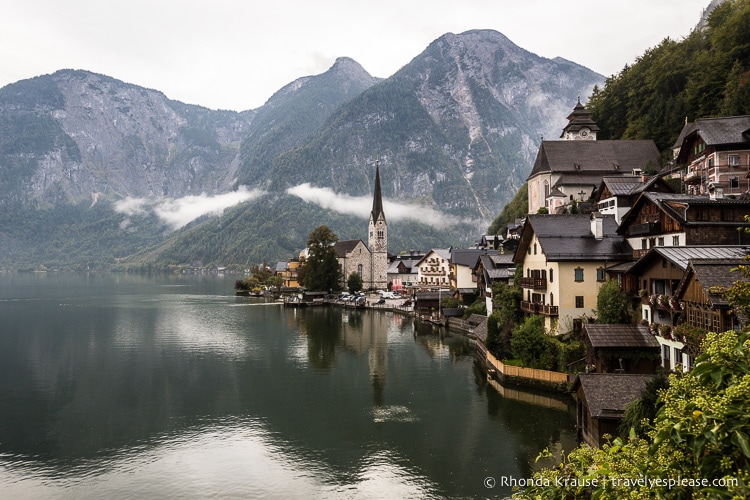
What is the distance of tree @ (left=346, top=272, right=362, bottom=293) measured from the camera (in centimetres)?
12338

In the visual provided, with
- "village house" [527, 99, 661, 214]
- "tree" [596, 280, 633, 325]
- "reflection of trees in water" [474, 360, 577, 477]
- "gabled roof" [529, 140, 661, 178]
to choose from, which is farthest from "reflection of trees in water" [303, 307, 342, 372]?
"gabled roof" [529, 140, 661, 178]

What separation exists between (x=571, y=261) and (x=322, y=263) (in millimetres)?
83872

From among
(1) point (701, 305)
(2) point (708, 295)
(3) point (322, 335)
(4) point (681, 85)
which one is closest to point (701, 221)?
(1) point (701, 305)

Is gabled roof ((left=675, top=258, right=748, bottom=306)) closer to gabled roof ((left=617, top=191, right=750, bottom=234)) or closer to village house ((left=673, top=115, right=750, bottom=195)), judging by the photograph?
gabled roof ((left=617, top=191, right=750, bottom=234))

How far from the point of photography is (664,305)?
27.7 m

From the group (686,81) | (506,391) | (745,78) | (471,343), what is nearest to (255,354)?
(471,343)

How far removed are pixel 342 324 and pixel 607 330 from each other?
5343 centimetres

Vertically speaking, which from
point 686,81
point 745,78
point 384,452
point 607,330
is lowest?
point 384,452

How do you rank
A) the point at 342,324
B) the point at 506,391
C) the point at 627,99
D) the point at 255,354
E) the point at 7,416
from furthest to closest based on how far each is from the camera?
the point at 627,99, the point at 342,324, the point at 255,354, the point at 506,391, the point at 7,416

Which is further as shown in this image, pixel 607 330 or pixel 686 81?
pixel 686 81

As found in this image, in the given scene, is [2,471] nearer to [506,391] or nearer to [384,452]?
[384,452]

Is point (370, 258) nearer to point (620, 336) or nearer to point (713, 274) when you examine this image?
point (620, 336)

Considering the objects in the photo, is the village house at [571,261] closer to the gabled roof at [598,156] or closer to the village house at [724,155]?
the village house at [724,155]

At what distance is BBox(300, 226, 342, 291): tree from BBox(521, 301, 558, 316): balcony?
3022 inches
